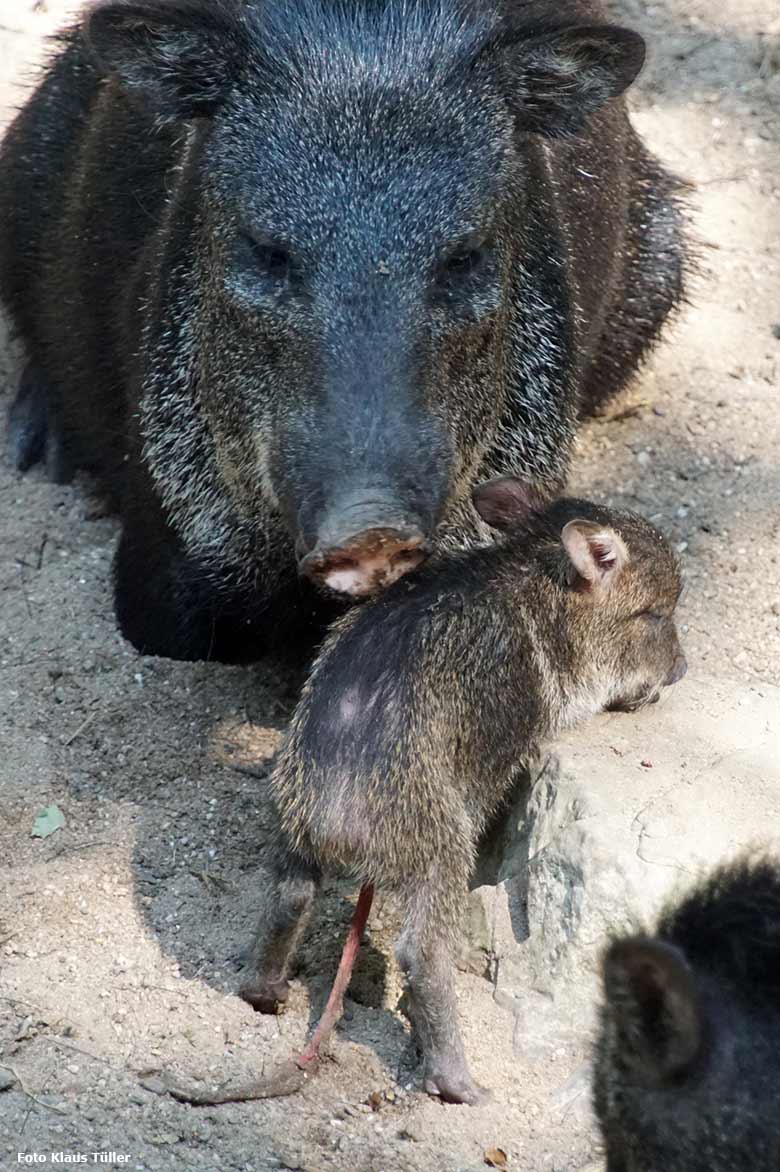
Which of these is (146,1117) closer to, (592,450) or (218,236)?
(218,236)

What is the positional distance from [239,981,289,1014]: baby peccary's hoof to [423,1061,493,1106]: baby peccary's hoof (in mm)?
395

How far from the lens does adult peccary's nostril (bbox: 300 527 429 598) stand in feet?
10.9

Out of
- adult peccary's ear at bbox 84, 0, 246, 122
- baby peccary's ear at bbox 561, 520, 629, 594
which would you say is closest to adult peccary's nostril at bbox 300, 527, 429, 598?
baby peccary's ear at bbox 561, 520, 629, 594

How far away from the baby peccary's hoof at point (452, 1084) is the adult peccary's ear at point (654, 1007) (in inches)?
45.4

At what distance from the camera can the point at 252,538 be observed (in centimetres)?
457

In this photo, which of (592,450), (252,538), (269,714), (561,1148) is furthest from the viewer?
(592,450)

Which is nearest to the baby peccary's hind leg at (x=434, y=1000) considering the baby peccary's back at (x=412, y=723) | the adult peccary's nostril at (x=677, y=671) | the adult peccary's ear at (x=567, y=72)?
the baby peccary's back at (x=412, y=723)

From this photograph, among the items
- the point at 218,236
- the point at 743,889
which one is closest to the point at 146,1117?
the point at 743,889

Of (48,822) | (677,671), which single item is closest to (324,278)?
(677,671)

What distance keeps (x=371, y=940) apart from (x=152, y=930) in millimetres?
515

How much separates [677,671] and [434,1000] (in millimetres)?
1093

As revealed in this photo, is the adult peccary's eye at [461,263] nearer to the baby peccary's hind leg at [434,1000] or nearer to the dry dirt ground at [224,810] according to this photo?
the dry dirt ground at [224,810]

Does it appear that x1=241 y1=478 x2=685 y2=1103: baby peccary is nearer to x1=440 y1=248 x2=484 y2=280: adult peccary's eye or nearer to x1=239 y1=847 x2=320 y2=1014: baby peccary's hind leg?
x1=239 y1=847 x2=320 y2=1014: baby peccary's hind leg

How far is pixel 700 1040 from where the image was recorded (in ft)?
7.61
